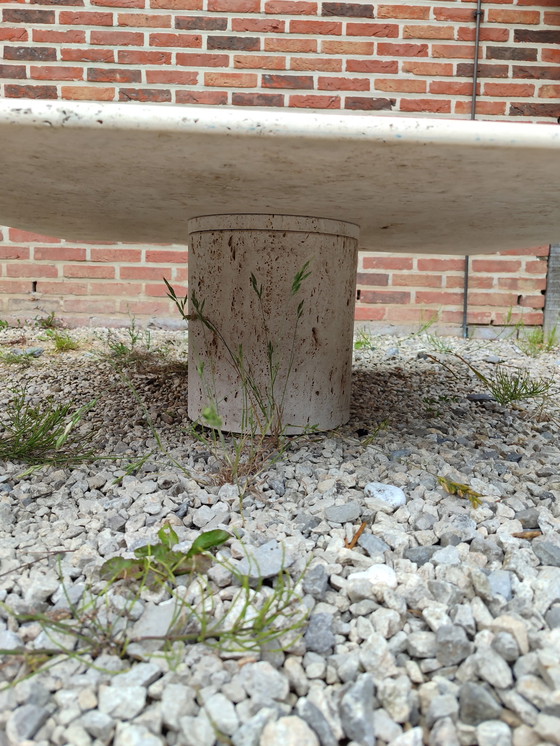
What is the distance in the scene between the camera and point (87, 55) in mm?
3393

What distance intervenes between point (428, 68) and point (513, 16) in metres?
0.55

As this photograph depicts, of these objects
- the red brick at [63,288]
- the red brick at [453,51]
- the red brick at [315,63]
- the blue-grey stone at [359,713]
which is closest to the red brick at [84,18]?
the red brick at [315,63]

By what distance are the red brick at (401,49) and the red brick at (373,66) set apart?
5 centimetres

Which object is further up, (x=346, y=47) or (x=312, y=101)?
(x=346, y=47)

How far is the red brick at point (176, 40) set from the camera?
337 cm

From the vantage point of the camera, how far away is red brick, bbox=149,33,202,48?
337cm

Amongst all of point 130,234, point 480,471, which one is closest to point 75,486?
point 480,471

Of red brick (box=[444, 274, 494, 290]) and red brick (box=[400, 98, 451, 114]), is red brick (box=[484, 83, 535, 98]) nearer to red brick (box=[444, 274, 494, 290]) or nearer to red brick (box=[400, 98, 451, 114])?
red brick (box=[400, 98, 451, 114])

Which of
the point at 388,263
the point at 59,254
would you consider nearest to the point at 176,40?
the point at 59,254

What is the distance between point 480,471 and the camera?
152cm

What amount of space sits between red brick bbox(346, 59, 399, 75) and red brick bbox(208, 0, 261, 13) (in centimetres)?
60

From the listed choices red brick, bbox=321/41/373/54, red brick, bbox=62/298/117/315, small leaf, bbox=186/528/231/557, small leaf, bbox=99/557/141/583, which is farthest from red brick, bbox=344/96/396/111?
small leaf, bbox=99/557/141/583

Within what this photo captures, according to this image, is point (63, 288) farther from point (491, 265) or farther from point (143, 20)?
point (491, 265)

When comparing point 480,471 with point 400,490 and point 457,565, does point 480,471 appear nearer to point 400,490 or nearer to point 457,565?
point 400,490
